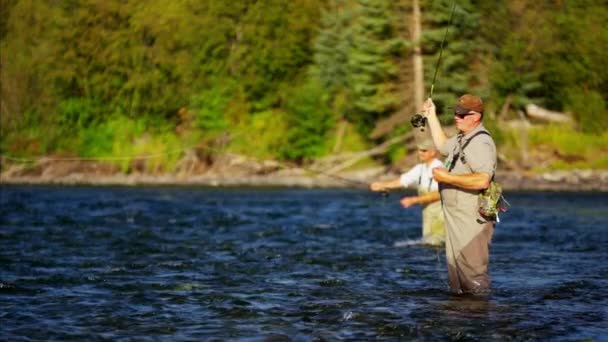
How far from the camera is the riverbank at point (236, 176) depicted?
35.8m

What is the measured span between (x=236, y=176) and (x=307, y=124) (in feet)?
14.9

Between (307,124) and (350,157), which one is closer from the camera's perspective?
(350,157)

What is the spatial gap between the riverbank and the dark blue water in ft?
42.2

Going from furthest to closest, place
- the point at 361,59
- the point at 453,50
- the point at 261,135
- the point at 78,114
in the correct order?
1. the point at 78,114
2. the point at 261,135
3. the point at 361,59
4. the point at 453,50

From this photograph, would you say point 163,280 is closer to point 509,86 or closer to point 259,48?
point 509,86

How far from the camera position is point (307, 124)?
45.2m

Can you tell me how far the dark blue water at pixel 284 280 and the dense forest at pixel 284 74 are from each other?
19.9m

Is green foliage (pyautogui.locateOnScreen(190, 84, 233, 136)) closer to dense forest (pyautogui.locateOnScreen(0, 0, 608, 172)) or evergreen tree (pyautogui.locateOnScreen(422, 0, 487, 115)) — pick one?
A: dense forest (pyautogui.locateOnScreen(0, 0, 608, 172))

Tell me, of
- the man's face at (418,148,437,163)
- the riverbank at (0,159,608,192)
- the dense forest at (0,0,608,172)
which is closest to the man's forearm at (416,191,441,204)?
the man's face at (418,148,437,163)

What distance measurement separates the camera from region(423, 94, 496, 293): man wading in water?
877cm

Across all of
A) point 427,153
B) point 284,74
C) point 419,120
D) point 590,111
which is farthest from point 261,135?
point 419,120

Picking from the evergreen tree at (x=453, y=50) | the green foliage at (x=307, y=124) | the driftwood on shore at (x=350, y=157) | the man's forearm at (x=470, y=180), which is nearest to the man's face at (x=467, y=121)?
the man's forearm at (x=470, y=180)

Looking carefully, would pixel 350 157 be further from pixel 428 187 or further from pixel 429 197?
pixel 429 197

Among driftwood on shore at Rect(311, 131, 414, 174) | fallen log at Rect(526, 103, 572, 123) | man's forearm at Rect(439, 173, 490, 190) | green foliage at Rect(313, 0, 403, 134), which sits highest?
green foliage at Rect(313, 0, 403, 134)
